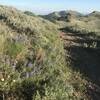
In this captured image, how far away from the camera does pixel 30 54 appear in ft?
27.8

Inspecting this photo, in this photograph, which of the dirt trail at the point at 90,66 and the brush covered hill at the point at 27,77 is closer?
the brush covered hill at the point at 27,77

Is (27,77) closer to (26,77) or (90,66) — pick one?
(26,77)

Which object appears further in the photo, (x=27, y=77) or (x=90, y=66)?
(x=90, y=66)

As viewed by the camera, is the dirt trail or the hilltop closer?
the hilltop

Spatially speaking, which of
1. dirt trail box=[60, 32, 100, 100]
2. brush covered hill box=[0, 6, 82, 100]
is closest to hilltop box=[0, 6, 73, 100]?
brush covered hill box=[0, 6, 82, 100]

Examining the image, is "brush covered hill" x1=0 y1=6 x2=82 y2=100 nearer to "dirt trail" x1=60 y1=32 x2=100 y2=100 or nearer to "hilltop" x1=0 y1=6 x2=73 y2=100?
"hilltop" x1=0 y1=6 x2=73 y2=100

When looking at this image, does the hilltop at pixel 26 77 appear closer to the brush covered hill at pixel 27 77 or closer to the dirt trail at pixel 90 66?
the brush covered hill at pixel 27 77

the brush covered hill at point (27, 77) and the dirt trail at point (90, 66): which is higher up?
the brush covered hill at point (27, 77)

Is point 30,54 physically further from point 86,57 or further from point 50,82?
point 86,57

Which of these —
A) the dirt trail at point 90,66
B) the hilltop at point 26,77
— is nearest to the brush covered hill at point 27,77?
the hilltop at point 26,77

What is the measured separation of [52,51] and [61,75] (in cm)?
243

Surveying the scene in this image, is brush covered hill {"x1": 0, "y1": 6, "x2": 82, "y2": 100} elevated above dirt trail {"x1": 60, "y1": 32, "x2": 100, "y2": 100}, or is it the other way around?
brush covered hill {"x1": 0, "y1": 6, "x2": 82, "y2": 100}

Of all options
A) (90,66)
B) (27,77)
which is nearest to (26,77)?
(27,77)

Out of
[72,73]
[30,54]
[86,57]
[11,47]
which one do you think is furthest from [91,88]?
[86,57]
